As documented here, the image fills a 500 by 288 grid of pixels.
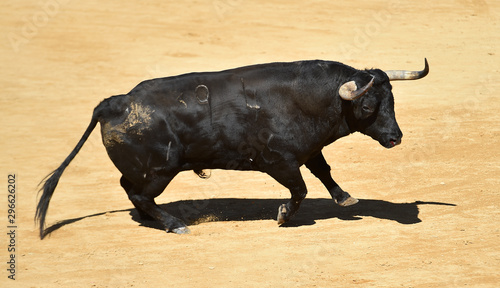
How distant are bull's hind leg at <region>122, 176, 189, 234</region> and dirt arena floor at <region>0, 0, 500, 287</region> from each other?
0.60 feet

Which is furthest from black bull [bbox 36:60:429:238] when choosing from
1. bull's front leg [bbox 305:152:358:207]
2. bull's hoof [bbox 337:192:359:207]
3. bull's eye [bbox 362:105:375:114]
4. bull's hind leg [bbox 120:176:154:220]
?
bull's hoof [bbox 337:192:359:207]

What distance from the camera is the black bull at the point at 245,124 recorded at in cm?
966

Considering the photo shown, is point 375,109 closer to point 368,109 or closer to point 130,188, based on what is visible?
point 368,109

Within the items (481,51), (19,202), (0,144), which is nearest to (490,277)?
(19,202)

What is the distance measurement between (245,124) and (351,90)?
1.42m

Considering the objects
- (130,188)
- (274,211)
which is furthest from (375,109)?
(130,188)

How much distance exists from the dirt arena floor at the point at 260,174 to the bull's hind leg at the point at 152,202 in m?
0.18

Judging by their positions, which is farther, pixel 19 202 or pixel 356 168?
pixel 356 168

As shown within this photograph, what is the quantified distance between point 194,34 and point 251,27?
70.2 inches

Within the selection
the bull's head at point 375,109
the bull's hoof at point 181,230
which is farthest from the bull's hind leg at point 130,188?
the bull's head at point 375,109

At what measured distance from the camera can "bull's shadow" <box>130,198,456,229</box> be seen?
1020 centimetres

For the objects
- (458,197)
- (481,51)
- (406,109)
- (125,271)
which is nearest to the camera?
(125,271)

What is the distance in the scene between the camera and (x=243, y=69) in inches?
399

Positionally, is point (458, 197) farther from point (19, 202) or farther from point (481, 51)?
point (481, 51)
